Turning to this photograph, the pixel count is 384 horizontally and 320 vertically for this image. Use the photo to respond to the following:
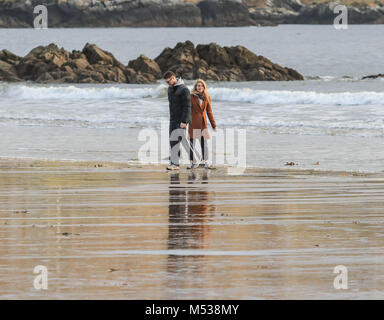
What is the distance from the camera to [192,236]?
30.9 feet

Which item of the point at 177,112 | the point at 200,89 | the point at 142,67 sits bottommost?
the point at 177,112

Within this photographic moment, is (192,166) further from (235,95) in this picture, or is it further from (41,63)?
(41,63)

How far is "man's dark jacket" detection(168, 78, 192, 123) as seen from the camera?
16031 mm

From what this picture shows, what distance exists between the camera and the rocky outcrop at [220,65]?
55156mm

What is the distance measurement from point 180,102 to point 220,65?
41.3 meters

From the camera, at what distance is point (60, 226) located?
997 cm

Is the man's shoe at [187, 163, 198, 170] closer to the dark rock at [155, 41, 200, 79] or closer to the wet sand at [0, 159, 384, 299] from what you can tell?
the wet sand at [0, 159, 384, 299]

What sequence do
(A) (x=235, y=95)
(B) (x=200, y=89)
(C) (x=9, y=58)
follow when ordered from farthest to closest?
(C) (x=9, y=58) → (A) (x=235, y=95) → (B) (x=200, y=89)

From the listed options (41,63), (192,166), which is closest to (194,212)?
(192,166)

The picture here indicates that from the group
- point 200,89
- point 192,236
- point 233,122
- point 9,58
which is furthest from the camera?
point 9,58

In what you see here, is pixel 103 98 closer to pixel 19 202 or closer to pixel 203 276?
pixel 19 202

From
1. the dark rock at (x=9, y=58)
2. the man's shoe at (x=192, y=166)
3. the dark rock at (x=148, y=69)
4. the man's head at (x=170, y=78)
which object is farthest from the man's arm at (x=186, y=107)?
the dark rock at (x=9, y=58)

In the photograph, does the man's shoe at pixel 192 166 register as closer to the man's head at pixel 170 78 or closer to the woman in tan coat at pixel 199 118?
the woman in tan coat at pixel 199 118

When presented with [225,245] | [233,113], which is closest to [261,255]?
[225,245]
